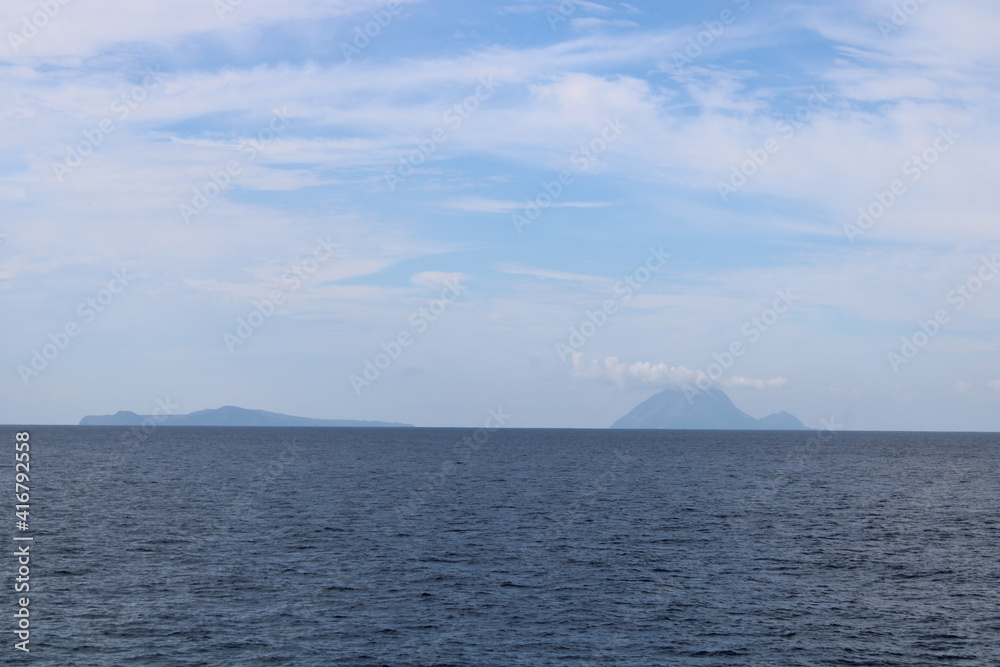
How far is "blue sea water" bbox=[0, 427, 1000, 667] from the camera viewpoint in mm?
38688

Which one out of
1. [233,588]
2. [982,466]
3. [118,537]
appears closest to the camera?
[233,588]

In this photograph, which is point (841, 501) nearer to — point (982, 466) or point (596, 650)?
point (596, 650)

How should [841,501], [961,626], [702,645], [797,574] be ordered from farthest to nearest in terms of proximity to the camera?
[841,501] < [797,574] < [961,626] < [702,645]

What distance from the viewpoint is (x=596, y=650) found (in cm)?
3841

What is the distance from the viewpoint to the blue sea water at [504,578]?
1523 inches

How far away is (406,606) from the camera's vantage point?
149 feet

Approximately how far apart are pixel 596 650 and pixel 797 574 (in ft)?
75.9

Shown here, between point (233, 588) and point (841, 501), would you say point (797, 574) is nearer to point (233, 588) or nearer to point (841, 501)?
point (233, 588)

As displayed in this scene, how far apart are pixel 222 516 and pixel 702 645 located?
5485 cm

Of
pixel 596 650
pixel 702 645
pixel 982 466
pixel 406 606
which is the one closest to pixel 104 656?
pixel 406 606

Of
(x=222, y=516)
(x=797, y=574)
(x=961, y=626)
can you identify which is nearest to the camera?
(x=961, y=626)

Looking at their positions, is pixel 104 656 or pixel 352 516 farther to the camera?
pixel 352 516

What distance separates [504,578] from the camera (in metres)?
51.9

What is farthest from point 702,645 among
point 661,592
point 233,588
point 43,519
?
point 43,519
